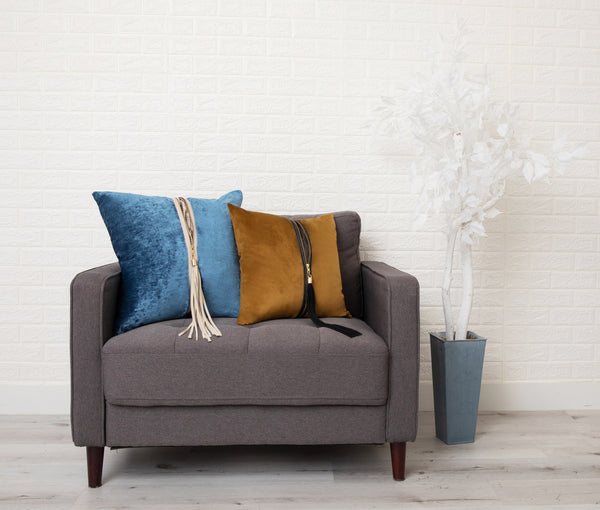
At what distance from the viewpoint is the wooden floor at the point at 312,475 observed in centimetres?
172

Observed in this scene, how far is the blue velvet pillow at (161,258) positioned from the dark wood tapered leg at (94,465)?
1.32 feet

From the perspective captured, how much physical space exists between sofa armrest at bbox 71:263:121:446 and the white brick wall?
2.83 ft

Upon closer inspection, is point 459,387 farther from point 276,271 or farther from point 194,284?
point 194,284

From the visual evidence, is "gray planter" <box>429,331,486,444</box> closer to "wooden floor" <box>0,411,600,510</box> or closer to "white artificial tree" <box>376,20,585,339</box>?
"wooden floor" <box>0,411,600,510</box>

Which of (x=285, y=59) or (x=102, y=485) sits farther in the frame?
(x=285, y=59)

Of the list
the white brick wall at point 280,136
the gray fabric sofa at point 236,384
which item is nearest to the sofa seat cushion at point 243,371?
the gray fabric sofa at point 236,384

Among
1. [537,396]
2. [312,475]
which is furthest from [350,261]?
[537,396]

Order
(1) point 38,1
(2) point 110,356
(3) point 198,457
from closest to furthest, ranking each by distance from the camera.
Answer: (2) point 110,356 < (3) point 198,457 < (1) point 38,1

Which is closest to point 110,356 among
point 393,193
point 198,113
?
point 198,113

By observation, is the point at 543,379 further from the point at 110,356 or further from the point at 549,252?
the point at 110,356

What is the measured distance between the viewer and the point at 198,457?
2.06 m

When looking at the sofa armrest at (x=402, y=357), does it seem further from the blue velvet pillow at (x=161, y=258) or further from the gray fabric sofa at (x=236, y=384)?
the blue velvet pillow at (x=161, y=258)

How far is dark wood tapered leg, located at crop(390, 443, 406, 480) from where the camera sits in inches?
72.6

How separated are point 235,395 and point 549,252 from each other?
1819 millimetres
